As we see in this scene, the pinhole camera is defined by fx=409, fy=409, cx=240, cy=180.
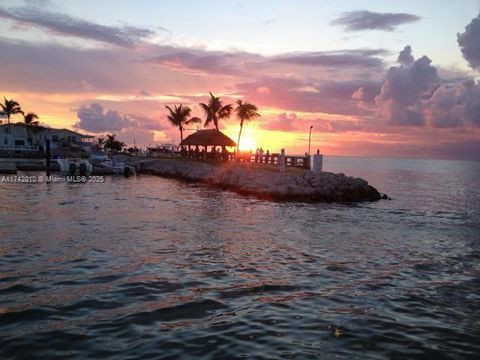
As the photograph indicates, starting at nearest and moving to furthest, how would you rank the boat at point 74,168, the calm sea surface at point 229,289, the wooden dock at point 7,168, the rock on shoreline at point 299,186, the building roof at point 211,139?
the calm sea surface at point 229,289, the rock on shoreline at point 299,186, the wooden dock at point 7,168, the boat at point 74,168, the building roof at point 211,139

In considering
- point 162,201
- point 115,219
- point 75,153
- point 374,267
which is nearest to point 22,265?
point 115,219

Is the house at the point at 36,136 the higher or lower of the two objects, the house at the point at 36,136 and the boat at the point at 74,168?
the higher

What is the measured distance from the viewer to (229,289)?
893 cm

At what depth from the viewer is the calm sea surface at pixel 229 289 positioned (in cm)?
625

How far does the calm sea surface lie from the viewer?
6.25 m

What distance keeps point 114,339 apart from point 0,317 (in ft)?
7.45

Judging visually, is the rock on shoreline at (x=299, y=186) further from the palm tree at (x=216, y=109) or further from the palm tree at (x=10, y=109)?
the palm tree at (x=10, y=109)

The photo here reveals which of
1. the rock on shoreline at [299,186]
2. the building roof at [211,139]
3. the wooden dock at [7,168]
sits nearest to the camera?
the rock on shoreline at [299,186]

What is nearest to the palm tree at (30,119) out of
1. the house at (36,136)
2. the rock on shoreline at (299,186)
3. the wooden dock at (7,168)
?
the house at (36,136)

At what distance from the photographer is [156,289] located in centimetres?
874

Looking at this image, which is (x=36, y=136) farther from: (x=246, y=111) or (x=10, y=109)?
(x=246, y=111)

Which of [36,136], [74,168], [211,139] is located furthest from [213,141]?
[36,136]

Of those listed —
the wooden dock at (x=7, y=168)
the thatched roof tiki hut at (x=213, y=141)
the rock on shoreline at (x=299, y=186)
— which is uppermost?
the thatched roof tiki hut at (x=213, y=141)

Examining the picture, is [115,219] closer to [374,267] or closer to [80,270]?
[80,270]
